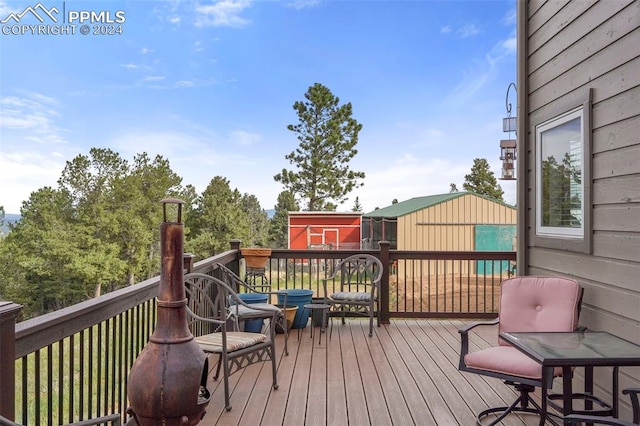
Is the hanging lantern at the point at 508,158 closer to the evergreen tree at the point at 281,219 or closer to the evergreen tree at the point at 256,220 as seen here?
the evergreen tree at the point at 281,219

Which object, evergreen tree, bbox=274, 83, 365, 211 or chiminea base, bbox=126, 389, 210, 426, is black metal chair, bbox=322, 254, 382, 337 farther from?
evergreen tree, bbox=274, 83, 365, 211

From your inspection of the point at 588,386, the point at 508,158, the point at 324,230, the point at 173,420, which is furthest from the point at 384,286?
the point at 324,230

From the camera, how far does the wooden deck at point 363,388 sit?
2924mm

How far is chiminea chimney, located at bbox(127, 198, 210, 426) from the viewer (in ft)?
6.15

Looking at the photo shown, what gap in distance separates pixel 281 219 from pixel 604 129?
25.2 m

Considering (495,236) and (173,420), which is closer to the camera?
(173,420)

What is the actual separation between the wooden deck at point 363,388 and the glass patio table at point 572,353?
61 centimetres

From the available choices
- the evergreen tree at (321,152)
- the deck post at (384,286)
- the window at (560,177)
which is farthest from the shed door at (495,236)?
the window at (560,177)

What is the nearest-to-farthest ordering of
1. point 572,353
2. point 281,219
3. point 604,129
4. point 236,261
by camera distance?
point 572,353, point 604,129, point 236,261, point 281,219

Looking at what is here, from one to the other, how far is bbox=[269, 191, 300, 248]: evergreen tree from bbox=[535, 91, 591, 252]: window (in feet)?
61.0

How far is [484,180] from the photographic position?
25828mm

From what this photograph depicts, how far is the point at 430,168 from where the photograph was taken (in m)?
25.3

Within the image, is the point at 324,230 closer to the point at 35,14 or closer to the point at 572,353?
the point at 35,14

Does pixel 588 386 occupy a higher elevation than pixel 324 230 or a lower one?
lower
